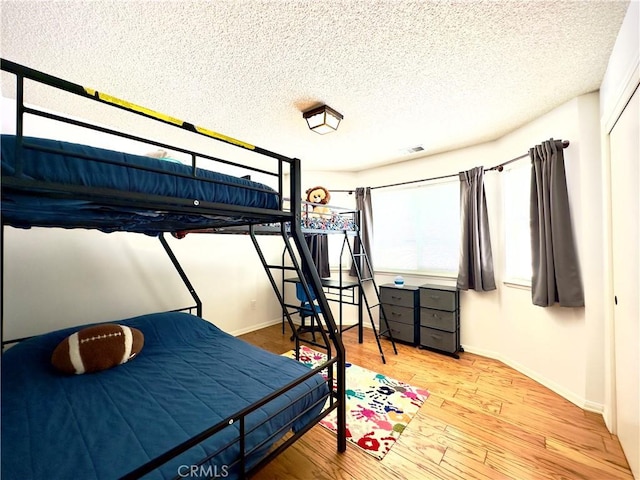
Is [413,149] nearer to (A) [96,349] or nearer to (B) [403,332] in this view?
(B) [403,332]

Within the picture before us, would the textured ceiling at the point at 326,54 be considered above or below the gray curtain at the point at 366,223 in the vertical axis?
above

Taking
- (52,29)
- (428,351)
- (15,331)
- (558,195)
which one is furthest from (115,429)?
(558,195)

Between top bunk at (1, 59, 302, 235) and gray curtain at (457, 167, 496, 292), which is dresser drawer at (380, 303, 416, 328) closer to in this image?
gray curtain at (457, 167, 496, 292)

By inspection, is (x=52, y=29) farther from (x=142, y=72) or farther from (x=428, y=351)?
(x=428, y=351)

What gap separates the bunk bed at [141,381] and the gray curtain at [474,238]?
2.00 metres

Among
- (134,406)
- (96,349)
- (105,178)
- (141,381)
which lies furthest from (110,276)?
(105,178)

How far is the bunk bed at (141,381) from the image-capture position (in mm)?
791

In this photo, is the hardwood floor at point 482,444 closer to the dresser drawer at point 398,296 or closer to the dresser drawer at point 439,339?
the dresser drawer at point 439,339

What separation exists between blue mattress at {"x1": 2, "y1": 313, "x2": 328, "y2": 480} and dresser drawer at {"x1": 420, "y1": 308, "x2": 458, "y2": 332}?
190 centimetres

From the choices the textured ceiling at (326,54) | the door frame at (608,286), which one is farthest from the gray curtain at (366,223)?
the door frame at (608,286)

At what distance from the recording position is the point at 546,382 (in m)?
2.29

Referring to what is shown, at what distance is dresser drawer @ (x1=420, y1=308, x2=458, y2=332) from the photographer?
9.50 feet

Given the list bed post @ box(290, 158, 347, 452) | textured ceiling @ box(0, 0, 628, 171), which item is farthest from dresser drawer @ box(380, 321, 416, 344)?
textured ceiling @ box(0, 0, 628, 171)

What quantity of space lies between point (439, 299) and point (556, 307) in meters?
1.00
